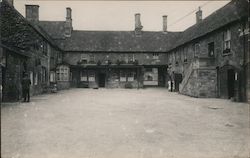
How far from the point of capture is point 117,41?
44531mm

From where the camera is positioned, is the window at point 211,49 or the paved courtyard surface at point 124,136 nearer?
the paved courtyard surface at point 124,136

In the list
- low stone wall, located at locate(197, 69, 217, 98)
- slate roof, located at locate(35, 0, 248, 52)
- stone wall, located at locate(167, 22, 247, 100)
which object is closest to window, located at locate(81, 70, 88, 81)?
slate roof, located at locate(35, 0, 248, 52)

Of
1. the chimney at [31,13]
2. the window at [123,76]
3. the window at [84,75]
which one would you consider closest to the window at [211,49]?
the window at [123,76]

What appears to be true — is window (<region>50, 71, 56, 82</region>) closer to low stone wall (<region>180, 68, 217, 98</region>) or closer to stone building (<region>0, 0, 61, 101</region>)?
stone building (<region>0, 0, 61, 101</region>)

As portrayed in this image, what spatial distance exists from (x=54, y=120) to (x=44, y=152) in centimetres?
449

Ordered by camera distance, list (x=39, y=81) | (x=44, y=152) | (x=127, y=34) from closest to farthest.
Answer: (x=44, y=152), (x=39, y=81), (x=127, y=34)

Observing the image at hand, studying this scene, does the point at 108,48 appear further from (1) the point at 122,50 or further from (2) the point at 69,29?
(2) the point at 69,29

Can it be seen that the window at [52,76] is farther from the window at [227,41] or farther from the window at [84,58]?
the window at [227,41]

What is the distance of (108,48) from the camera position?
42844mm

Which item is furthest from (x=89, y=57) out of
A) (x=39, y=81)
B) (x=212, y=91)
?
(x=212, y=91)

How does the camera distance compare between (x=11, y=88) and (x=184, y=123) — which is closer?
(x=184, y=123)

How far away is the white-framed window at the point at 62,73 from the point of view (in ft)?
122

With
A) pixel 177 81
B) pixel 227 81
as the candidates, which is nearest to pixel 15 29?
pixel 227 81

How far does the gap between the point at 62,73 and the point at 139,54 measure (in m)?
12.6
